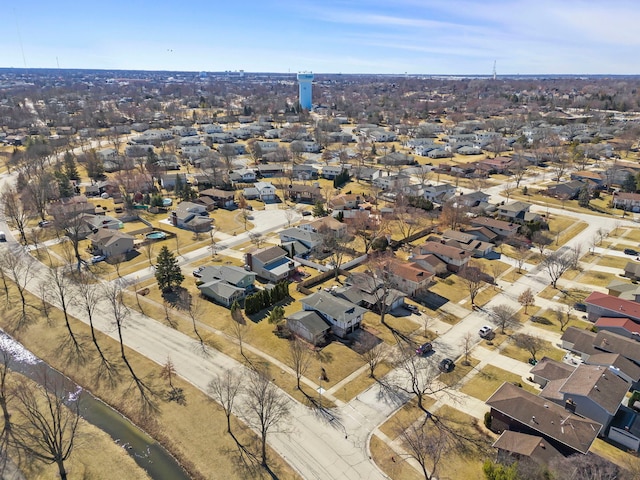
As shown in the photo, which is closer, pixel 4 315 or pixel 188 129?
pixel 4 315

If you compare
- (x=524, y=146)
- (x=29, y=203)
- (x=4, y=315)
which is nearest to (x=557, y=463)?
(x=4, y=315)

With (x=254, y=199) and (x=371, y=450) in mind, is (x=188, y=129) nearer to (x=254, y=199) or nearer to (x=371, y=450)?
(x=254, y=199)

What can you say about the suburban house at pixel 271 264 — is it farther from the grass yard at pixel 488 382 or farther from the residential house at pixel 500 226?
the residential house at pixel 500 226

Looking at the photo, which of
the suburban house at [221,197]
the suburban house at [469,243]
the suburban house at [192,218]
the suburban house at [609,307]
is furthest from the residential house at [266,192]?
the suburban house at [609,307]

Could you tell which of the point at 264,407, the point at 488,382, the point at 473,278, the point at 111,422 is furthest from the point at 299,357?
the point at 473,278

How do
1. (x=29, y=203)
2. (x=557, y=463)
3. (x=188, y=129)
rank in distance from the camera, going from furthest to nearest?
(x=188, y=129)
(x=29, y=203)
(x=557, y=463)

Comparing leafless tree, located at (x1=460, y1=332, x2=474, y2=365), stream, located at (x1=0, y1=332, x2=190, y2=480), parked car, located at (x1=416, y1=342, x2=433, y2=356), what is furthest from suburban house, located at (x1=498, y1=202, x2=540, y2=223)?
stream, located at (x1=0, y1=332, x2=190, y2=480)

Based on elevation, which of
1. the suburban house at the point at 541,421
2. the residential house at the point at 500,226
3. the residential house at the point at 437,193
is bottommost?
the suburban house at the point at 541,421
